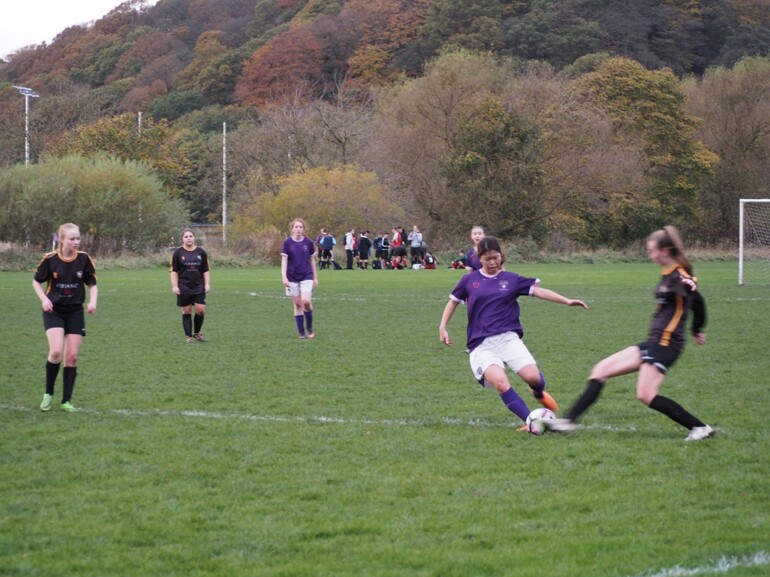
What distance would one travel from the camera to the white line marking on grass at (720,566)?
4807 mm

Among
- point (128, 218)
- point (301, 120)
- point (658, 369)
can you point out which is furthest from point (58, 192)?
point (658, 369)

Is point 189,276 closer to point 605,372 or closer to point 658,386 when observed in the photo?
point 605,372

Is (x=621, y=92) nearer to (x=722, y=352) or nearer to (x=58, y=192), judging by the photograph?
(x=58, y=192)

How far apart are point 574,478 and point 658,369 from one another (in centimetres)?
140

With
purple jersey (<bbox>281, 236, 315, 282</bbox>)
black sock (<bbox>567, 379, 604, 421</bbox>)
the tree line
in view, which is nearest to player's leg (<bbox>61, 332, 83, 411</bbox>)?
black sock (<bbox>567, 379, 604, 421</bbox>)

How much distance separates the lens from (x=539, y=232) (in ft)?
176

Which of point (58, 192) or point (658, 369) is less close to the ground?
point (58, 192)

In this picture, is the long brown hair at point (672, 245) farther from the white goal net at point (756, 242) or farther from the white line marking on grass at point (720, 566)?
the white goal net at point (756, 242)

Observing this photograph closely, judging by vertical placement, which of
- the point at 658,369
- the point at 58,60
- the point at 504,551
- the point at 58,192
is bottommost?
the point at 504,551

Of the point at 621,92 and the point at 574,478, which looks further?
the point at 621,92

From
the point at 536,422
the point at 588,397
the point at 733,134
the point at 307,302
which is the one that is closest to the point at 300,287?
the point at 307,302

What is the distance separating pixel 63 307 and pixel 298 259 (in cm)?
667

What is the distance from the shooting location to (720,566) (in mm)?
4914

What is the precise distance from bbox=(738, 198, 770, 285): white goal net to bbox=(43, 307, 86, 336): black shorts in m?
26.6
